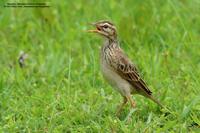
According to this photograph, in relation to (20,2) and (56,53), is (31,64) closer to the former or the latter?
(56,53)

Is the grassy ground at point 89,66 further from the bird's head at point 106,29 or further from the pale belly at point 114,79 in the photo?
the bird's head at point 106,29

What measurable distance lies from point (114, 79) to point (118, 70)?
12 centimetres

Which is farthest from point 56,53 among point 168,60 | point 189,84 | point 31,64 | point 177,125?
point 177,125

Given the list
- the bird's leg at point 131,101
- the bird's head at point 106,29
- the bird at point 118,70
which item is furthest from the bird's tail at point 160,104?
the bird's head at point 106,29

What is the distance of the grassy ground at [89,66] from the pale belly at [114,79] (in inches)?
9.4

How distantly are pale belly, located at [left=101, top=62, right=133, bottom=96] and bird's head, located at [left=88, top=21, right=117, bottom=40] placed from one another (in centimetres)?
35

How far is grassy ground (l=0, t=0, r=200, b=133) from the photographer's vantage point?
8.85m

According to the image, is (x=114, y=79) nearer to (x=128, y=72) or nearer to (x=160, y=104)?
(x=128, y=72)

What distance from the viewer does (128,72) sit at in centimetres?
930

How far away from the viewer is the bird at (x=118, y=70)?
9.16 meters

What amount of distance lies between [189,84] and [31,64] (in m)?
2.24

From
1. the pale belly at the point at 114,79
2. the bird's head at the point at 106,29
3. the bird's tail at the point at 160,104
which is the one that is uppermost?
the bird's head at the point at 106,29

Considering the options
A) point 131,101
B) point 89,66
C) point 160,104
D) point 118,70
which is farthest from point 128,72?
point 89,66

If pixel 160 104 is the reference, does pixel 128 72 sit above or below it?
above
